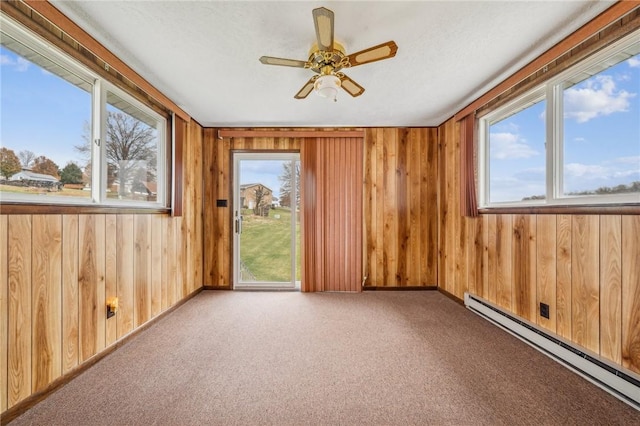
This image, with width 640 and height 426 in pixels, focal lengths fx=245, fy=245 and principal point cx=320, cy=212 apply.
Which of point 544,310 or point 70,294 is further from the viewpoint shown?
point 544,310

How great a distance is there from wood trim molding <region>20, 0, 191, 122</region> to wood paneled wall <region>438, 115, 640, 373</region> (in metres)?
3.70

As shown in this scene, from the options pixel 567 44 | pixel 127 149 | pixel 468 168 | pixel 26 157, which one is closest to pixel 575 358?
pixel 468 168

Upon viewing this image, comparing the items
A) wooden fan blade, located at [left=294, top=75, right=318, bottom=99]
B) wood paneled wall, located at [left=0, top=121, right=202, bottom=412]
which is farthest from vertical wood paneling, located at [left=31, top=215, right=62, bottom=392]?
wooden fan blade, located at [left=294, top=75, right=318, bottom=99]

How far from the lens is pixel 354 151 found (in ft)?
12.0

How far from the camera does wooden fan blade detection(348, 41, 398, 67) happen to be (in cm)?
145

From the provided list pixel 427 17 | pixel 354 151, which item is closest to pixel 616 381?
pixel 427 17

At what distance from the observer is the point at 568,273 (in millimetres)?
1856

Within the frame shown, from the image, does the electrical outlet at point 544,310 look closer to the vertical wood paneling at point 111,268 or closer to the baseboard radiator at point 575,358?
the baseboard radiator at point 575,358

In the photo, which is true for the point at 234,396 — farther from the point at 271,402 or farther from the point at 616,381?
the point at 616,381

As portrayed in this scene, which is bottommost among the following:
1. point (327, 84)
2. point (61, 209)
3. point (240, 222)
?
point (240, 222)

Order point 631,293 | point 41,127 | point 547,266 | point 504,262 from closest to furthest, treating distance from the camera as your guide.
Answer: point 631,293
point 41,127
point 547,266
point 504,262

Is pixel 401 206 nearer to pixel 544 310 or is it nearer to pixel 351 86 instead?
pixel 544 310

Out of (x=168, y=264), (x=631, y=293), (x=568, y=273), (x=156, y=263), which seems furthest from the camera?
(x=168, y=264)

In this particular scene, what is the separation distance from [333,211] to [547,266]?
93.5 inches
